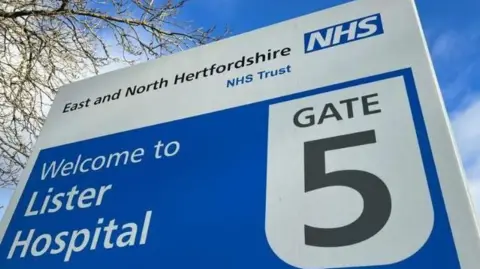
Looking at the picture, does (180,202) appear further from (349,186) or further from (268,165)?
(349,186)

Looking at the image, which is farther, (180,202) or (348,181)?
(180,202)

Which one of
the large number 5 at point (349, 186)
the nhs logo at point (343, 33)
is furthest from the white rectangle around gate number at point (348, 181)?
the nhs logo at point (343, 33)

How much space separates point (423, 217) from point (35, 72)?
358 centimetres

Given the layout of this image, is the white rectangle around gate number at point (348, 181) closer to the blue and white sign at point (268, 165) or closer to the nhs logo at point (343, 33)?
the blue and white sign at point (268, 165)

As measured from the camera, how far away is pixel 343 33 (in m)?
1.40

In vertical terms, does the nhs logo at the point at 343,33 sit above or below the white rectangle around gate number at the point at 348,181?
above

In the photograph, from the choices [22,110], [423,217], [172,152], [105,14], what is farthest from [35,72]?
[423,217]

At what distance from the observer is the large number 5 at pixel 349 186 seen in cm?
96

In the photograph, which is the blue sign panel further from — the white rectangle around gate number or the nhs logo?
the nhs logo

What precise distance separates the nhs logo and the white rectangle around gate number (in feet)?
0.73

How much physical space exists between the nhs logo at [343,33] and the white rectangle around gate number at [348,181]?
22cm

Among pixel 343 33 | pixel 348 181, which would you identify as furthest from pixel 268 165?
pixel 343 33

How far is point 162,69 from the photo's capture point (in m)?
1.73

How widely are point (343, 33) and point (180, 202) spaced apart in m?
0.77
